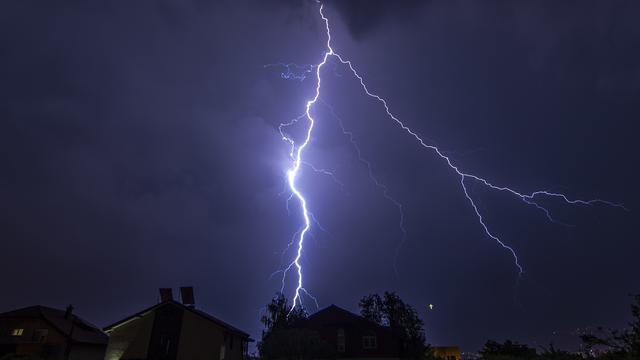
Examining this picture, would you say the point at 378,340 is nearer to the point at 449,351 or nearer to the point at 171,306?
the point at 171,306

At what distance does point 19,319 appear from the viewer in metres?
28.3

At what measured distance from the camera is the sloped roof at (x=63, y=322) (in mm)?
28219

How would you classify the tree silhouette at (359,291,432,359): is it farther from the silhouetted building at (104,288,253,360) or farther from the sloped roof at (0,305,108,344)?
the sloped roof at (0,305,108,344)

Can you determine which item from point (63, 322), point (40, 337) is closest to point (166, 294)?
point (40, 337)

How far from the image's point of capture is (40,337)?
27.7 m

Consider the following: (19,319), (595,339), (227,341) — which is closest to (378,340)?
(227,341)

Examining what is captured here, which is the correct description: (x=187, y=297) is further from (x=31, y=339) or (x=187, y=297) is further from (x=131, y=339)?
(x=31, y=339)

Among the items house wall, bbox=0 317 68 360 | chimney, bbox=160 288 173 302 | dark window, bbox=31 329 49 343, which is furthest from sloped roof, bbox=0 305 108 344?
chimney, bbox=160 288 173 302

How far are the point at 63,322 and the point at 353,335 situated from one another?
23473 mm

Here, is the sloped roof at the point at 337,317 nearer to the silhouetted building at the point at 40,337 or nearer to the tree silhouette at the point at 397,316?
the tree silhouette at the point at 397,316

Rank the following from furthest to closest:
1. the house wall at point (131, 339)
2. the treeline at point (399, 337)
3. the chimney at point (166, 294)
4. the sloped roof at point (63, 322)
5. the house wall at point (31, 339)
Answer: the sloped roof at point (63, 322) → the house wall at point (31, 339) → the chimney at point (166, 294) → the house wall at point (131, 339) → the treeline at point (399, 337)

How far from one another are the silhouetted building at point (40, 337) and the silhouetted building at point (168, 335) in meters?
4.93

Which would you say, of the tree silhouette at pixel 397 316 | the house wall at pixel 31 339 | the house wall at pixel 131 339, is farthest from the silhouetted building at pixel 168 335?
the tree silhouette at pixel 397 316

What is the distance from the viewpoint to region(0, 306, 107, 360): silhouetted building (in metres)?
27.1
